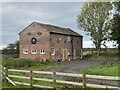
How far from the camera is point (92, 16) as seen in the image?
200 ft

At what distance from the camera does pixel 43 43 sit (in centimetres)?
5428

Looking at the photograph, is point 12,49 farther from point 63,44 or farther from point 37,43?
point 37,43

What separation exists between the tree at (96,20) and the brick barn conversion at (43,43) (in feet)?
16.5

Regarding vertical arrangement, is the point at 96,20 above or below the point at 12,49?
above

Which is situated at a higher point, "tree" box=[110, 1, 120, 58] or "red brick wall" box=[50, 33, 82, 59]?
"tree" box=[110, 1, 120, 58]

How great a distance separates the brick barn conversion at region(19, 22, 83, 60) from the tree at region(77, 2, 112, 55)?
5014 mm

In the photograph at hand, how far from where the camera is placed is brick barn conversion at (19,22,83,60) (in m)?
53.8

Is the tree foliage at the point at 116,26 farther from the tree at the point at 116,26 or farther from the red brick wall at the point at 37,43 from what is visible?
the red brick wall at the point at 37,43

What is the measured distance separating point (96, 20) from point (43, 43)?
13530 mm

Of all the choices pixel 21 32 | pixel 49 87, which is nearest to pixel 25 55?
pixel 21 32

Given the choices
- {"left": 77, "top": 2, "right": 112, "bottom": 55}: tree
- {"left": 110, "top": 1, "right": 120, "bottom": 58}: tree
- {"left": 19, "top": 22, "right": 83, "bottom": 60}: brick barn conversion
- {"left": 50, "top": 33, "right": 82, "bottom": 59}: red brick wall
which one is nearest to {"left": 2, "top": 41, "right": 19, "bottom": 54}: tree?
{"left": 19, "top": 22, "right": 83, "bottom": 60}: brick barn conversion

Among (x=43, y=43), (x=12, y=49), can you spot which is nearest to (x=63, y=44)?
(x=43, y=43)

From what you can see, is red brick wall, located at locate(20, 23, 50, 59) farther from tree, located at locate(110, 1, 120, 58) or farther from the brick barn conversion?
tree, located at locate(110, 1, 120, 58)

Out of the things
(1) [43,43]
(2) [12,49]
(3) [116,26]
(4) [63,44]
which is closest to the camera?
(1) [43,43]
